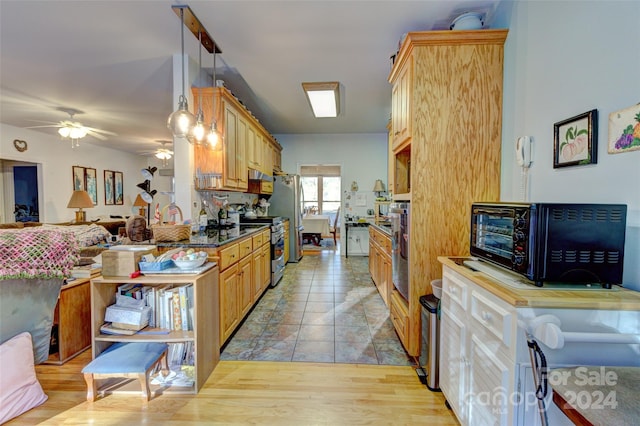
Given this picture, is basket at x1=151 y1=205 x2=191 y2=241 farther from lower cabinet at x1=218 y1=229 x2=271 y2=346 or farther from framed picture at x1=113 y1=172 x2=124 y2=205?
framed picture at x1=113 y1=172 x2=124 y2=205

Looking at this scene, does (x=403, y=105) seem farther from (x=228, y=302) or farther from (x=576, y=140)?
(x=228, y=302)

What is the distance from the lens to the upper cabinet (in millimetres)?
2859

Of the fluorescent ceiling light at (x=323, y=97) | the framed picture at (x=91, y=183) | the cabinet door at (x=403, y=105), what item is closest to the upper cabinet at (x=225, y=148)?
the fluorescent ceiling light at (x=323, y=97)

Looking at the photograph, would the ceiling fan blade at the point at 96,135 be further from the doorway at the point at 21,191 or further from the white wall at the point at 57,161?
the doorway at the point at 21,191

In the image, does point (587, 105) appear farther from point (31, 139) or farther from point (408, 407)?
point (31, 139)

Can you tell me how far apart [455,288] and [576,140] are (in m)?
0.97

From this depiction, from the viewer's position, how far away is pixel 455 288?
155 cm

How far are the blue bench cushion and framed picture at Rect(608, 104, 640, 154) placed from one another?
9.00 feet

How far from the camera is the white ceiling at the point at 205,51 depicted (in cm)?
208

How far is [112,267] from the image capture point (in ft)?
6.00

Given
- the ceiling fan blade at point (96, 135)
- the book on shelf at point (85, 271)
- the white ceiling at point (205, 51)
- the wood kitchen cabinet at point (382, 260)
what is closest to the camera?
the white ceiling at point (205, 51)

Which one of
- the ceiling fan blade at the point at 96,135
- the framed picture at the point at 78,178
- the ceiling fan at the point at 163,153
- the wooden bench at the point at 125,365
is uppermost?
the ceiling fan blade at the point at 96,135

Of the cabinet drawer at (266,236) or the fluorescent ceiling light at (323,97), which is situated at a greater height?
the fluorescent ceiling light at (323,97)

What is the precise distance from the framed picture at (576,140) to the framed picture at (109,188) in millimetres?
8747
